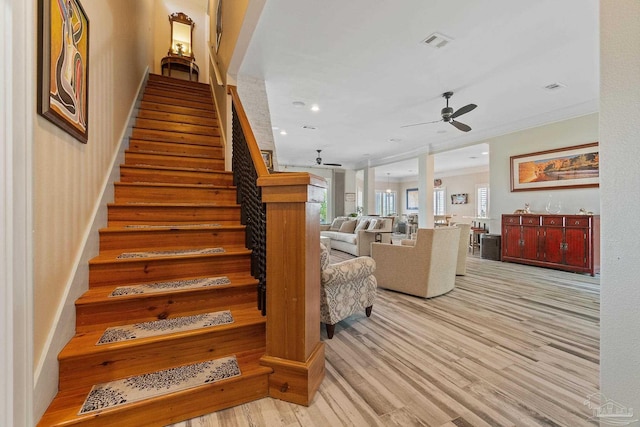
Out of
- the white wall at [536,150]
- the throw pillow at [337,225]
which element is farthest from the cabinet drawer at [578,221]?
the throw pillow at [337,225]

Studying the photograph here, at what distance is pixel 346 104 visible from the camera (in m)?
4.75

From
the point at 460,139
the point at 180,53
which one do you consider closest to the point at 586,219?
the point at 460,139

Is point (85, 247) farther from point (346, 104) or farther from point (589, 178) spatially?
point (589, 178)

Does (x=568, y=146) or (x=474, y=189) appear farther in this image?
(x=474, y=189)

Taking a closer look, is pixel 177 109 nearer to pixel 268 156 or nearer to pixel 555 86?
pixel 268 156

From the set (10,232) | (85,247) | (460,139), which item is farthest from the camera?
(460,139)

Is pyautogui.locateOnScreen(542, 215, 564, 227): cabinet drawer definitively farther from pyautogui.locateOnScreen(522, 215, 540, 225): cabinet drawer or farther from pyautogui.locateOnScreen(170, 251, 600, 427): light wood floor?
pyautogui.locateOnScreen(170, 251, 600, 427): light wood floor

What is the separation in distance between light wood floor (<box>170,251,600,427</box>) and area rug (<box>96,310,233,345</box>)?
1.55 feet

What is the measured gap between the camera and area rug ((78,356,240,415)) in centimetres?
126

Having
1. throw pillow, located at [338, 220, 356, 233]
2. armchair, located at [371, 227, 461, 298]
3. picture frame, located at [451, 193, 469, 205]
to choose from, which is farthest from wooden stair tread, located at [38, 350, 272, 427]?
picture frame, located at [451, 193, 469, 205]

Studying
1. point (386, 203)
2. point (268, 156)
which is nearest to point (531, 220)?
point (268, 156)

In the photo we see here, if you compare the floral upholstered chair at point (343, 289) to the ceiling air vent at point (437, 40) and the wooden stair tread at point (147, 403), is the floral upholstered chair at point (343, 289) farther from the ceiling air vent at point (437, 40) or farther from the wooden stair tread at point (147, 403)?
the ceiling air vent at point (437, 40)

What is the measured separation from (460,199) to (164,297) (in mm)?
12146

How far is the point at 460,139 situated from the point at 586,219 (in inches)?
121
